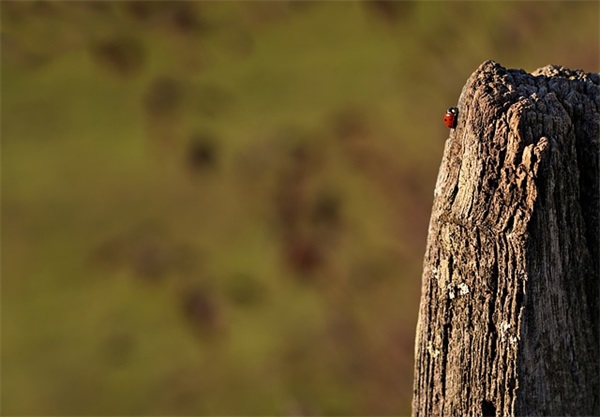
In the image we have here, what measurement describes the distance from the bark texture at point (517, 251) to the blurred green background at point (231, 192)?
4844 millimetres

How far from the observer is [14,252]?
9.52 metres

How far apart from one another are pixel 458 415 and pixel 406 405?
495 cm

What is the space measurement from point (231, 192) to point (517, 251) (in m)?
7.47

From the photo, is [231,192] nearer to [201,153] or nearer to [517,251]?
[201,153]

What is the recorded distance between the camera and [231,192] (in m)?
9.44

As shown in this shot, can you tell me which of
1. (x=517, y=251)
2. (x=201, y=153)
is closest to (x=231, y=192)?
(x=201, y=153)

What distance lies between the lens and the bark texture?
212 centimetres

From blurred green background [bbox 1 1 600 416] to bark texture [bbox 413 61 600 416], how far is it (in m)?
4.84

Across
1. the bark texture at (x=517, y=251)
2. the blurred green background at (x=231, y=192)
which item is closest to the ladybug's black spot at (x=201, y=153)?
the blurred green background at (x=231, y=192)

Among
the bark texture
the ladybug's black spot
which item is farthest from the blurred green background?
the bark texture

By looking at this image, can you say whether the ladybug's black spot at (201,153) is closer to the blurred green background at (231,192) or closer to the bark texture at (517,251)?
the blurred green background at (231,192)

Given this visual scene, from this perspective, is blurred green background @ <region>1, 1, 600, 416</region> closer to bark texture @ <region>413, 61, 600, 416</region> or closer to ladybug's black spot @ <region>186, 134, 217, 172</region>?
ladybug's black spot @ <region>186, 134, 217, 172</region>

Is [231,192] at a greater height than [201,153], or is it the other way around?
[201,153]

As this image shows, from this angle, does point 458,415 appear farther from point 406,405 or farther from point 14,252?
point 14,252
